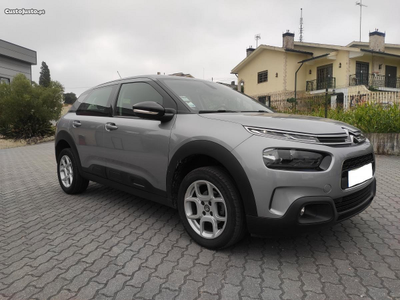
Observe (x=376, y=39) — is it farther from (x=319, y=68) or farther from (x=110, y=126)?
(x=110, y=126)

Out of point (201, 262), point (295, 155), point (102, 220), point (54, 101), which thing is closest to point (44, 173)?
point (102, 220)

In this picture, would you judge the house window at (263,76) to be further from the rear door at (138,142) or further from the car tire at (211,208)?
the car tire at (211,208)

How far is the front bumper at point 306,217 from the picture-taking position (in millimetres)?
2135

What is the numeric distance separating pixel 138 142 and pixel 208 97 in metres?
0.88

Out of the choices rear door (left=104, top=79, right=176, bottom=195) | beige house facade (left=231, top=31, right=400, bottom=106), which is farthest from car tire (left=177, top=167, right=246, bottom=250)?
beige house facade (left=231, top=31, right=400, bottom=106)

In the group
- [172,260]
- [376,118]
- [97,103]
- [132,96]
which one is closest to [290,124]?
[172,260]

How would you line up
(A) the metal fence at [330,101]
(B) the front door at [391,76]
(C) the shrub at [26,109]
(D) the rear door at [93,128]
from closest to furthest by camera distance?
1. (D) the rear door at [93,128]
2. (A) the metal fence at [330,101]
3. (C) the shrub at [26,109]
4. (B) the front door at [391,76]

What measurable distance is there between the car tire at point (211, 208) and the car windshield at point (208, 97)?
0.70 m

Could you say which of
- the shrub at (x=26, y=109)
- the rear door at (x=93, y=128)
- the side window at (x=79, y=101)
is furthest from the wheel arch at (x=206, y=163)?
the shrub at (x=26, y=109)

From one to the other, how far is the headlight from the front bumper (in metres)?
0.22

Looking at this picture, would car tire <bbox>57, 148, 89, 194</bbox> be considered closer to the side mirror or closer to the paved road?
the paved road

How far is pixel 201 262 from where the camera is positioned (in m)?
2.44

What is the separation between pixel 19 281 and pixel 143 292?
0.95 m

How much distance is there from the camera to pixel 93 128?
3809 mm
